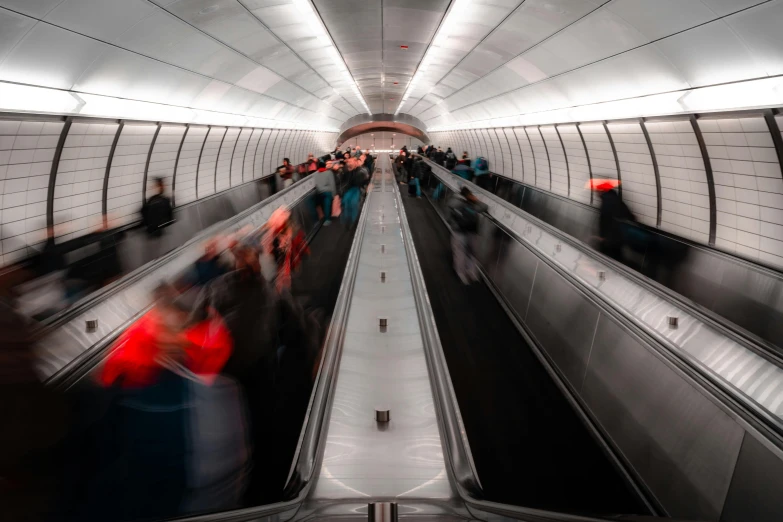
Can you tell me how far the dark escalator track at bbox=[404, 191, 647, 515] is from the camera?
3.68 m

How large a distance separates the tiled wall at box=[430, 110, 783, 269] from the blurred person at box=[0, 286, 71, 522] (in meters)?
7.63

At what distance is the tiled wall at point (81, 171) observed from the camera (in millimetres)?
7195

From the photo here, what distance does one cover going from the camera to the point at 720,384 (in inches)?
122

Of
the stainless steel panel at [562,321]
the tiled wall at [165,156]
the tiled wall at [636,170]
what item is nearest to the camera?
the stainless steel panel at [562,321]

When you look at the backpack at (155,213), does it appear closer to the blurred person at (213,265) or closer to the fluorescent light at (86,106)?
the fluorescent light at (86,106)

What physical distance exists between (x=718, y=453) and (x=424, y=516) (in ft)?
6.66

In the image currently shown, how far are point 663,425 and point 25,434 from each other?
13.7ft

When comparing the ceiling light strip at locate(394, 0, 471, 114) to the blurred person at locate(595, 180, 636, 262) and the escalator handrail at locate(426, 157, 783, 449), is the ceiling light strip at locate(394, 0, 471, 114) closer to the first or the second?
the blurred person at locate(595, 180, 636, 262)

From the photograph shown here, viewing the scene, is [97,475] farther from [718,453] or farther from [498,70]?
[498,70]

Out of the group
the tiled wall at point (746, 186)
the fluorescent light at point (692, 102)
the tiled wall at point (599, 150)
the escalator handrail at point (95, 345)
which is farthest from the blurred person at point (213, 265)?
the tiled wall at point (599, 150)

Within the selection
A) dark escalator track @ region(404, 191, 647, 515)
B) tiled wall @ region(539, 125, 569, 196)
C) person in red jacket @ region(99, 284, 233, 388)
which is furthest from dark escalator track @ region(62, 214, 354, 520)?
tiled wall @ region(539, 125, 569, 196)

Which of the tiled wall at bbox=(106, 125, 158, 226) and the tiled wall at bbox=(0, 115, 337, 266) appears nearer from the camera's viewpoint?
the tiled wall at bbox=(0, 115, 337, 266)

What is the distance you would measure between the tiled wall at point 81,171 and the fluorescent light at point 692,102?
956 cm

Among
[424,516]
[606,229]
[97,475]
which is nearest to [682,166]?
[606,229]
